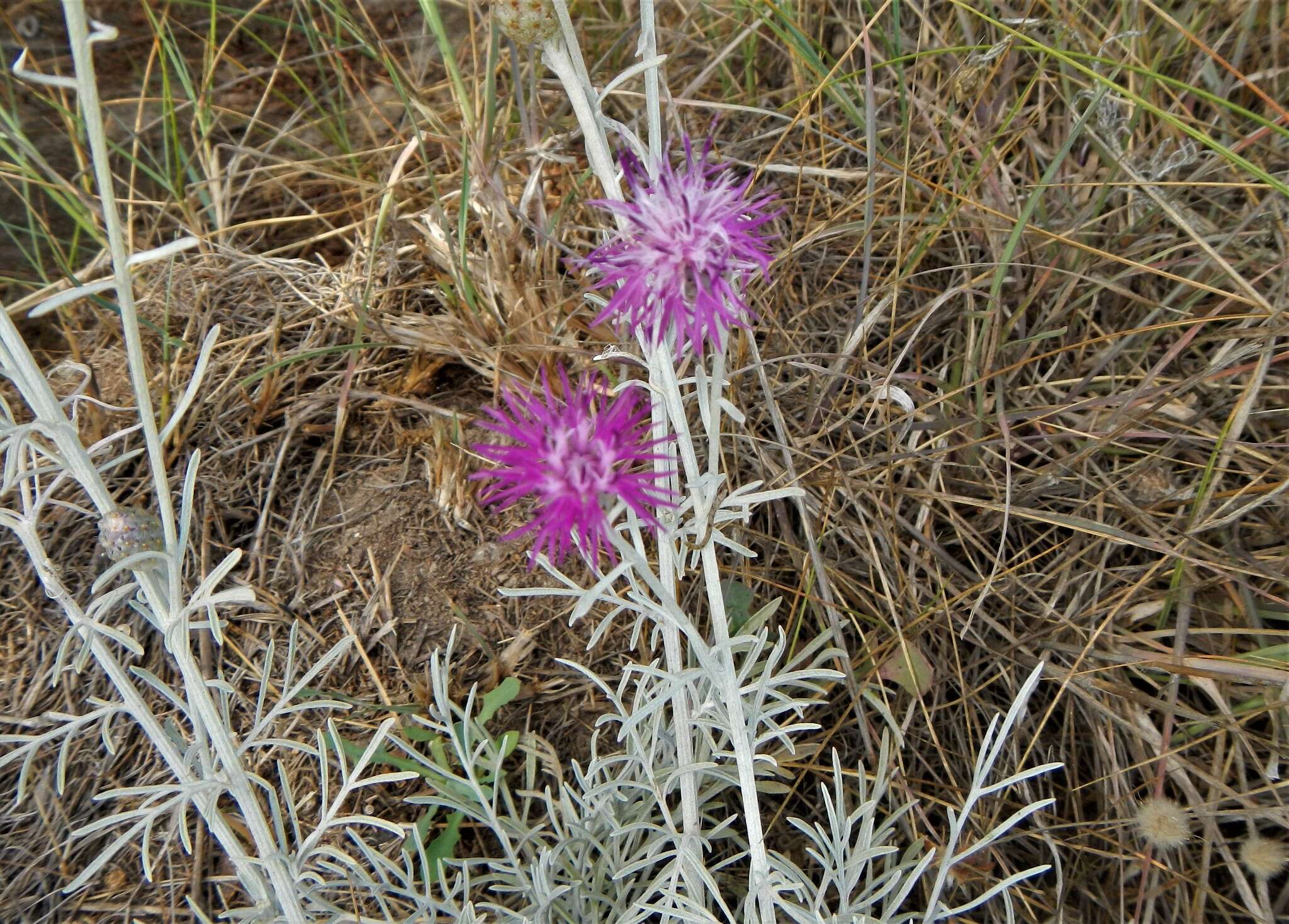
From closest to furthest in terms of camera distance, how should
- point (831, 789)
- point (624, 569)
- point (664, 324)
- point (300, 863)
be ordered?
point (664, 324)
point (624, 569)
point (300, 863)
point (831, 789)

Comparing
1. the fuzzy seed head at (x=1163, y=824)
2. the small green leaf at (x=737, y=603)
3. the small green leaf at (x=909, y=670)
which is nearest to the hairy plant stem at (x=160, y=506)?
the small green leaf at (x=737, y=603)

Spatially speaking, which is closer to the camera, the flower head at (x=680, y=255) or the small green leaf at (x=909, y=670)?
the flower head at (x=680, y=255)

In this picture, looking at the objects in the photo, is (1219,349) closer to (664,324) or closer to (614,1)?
(664,324)

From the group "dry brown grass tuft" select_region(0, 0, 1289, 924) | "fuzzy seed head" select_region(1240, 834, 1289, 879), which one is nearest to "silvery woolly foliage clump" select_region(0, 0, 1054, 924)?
"dry brown grass tuft" select_region(0, 0, 1289, 924)

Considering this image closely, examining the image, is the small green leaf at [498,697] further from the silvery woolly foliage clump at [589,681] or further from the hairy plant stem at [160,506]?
the hairy plant stem at [160,506]

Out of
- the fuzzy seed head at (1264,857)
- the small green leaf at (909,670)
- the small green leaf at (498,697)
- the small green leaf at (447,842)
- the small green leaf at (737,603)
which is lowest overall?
the small green leaf at (447,842)

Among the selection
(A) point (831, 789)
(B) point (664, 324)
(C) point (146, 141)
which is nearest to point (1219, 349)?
(A) point (831, 789)

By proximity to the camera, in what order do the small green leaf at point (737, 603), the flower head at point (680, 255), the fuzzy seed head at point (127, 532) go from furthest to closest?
1. the small green leaf at point (737, 603)
2. the fuzzy seed head at point (127, 532)
3. the flower head at point (680, 255)
